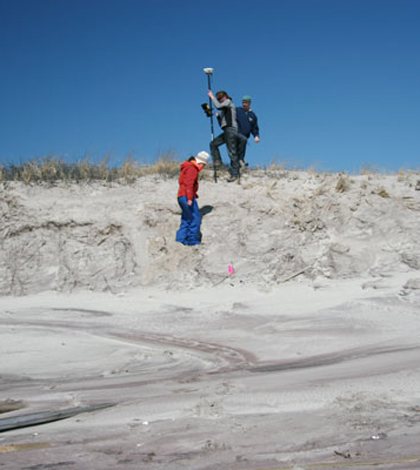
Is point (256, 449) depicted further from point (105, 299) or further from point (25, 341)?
point (105, 299)

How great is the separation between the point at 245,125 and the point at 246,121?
11 centimetres

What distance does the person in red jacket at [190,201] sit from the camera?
1116 centimetres

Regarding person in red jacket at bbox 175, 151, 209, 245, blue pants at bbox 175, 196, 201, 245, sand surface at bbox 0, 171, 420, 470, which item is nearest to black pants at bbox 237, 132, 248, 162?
sand surface at bbox 0, 171, 420, 470

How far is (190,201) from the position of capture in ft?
36.3

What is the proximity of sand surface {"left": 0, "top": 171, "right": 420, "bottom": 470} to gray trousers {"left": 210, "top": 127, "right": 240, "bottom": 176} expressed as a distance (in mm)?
596

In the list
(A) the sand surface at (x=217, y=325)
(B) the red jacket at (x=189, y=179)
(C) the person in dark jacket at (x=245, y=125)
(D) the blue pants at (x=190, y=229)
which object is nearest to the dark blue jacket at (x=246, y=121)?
(C) the person in dark jacket at (x=245, y=125)

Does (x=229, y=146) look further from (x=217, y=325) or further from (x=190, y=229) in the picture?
(x=217, y=325)

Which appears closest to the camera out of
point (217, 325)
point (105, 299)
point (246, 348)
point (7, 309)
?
point (246, 348)

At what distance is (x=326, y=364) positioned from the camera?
5.31 m

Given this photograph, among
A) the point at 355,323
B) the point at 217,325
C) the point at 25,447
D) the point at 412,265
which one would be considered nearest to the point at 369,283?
the point at 412,265

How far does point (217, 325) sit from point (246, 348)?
60.0 inches

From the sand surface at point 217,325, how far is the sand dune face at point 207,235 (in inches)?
1.3

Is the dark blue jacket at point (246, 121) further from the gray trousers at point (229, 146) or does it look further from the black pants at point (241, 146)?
the gray trousers at point (229, 146)

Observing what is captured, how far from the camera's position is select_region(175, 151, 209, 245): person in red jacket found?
1116 cm
